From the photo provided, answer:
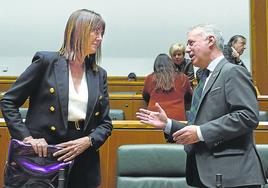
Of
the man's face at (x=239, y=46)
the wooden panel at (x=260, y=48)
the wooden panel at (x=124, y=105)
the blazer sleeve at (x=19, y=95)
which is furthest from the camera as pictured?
the wooden panel at (x=260, y=48)

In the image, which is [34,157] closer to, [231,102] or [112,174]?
[231,102]

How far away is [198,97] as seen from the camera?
164 centimetres

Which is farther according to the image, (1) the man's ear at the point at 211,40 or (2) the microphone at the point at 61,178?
(1) the man's ear at the point at 211,40

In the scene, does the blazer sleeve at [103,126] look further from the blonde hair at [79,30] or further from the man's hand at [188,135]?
the man's hand at [188,135]

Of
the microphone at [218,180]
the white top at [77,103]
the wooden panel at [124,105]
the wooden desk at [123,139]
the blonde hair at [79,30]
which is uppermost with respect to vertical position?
the blonde hair at [79,30]

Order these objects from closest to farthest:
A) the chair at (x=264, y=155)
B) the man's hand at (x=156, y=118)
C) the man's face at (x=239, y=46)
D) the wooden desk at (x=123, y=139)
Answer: the man's hand at (x=156, y=118) < the chair at (x=264, y=155) < the wooden desk at (x=123, y=139) < the man's face at (x=239, y=46)

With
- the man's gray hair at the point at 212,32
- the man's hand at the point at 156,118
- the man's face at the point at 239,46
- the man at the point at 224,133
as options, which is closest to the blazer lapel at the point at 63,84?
the man's hand at the point at 156,118

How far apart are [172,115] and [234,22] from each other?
390 centimetres

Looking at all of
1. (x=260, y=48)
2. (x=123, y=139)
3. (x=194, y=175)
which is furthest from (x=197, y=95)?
(x=260, y=48)

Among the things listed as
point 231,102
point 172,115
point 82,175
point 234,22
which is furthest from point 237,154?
point 234,22

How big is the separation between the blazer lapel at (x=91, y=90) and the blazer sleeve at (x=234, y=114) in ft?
1.46

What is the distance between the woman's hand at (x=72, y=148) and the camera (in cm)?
154

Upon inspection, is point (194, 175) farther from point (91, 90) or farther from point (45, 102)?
point (45, 102)

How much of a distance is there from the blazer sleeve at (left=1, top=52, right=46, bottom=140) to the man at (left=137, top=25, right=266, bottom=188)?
59cm
